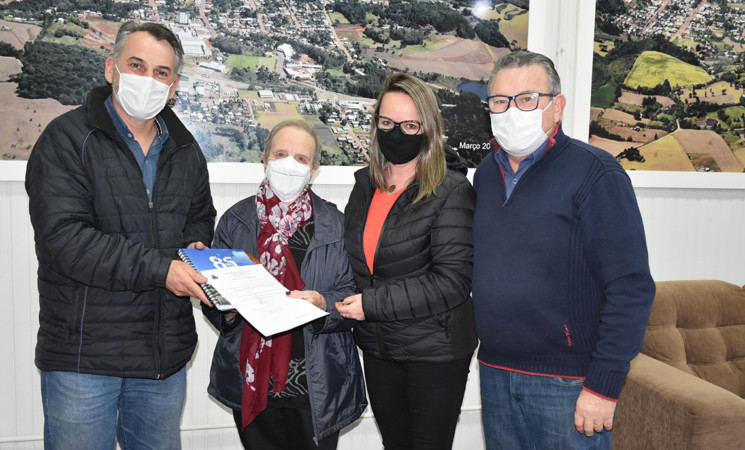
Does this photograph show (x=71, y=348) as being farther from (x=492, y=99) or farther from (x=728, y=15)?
(x=728, y=15)

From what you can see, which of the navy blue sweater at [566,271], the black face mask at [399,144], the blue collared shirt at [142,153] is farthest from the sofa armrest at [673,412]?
the blue collared shirt at [142,153]

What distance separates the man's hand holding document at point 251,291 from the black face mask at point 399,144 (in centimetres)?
63

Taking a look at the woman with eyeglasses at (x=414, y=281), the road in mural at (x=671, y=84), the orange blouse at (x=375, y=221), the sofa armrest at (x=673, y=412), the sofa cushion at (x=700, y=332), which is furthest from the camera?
the road in mural at (x=671, y=84)

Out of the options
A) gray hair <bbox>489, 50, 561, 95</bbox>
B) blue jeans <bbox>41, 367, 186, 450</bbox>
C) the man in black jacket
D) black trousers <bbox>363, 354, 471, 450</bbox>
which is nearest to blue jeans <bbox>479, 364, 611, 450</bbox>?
black trousers <bbox>363, 354, 471, 450</bbox>

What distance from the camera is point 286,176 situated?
200 centimetres

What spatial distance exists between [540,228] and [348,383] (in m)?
0.92

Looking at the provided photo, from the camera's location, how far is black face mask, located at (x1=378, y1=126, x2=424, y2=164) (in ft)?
6.40

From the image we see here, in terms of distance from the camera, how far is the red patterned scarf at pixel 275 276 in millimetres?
1882

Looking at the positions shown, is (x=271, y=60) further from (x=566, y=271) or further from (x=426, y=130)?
(x=566, y=271)

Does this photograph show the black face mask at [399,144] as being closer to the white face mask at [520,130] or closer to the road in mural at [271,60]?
the white face mask at [520,130]

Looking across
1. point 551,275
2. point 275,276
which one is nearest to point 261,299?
point 275,276

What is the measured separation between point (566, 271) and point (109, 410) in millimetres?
1594

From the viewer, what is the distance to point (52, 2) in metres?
2.64

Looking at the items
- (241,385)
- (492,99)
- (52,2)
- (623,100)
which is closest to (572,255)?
(492,99)
